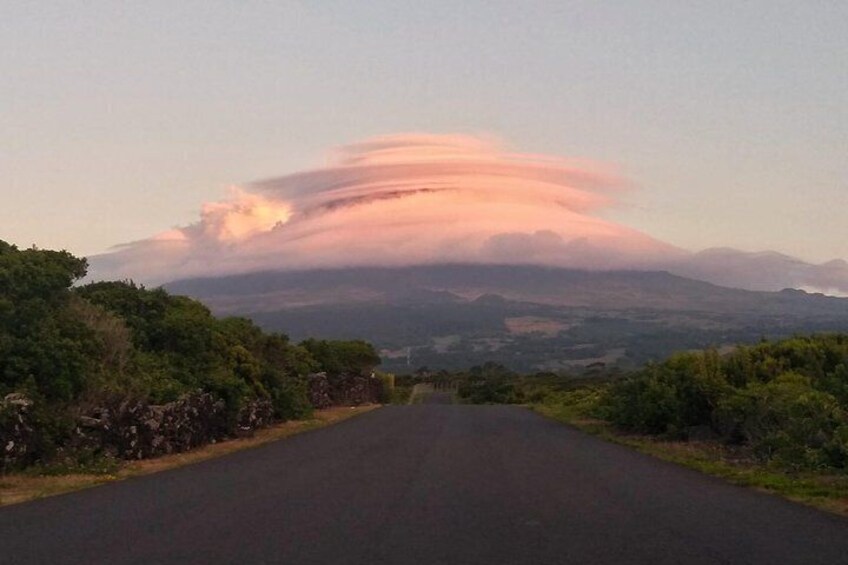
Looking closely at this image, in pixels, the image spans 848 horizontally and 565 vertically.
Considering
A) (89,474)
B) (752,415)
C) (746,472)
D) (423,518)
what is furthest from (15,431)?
(752,415)

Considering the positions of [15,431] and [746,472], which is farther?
[15,431]

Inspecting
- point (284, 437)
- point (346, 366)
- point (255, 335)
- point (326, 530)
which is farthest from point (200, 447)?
point (346, 366)

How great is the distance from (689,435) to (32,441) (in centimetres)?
1826

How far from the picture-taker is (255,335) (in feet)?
139

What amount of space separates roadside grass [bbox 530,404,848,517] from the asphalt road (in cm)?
60

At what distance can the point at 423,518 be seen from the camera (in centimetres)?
1341

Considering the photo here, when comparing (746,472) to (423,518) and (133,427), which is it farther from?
(133,427)

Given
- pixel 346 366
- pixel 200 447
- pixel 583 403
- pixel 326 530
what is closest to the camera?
pixel 326 530

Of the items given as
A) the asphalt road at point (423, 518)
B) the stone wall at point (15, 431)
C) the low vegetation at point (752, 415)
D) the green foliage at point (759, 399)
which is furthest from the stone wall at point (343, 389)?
the asphalt road at point (423, 518)

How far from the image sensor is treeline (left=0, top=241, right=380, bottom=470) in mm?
22000

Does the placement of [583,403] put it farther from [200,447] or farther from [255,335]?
[200,447]

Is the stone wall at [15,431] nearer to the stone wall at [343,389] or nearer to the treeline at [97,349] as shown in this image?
the treeline at [97,349]

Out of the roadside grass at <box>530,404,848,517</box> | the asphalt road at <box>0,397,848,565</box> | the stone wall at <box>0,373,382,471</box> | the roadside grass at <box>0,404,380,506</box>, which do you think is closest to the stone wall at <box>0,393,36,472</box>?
the stone wall at <box>0,373,382,471</box>

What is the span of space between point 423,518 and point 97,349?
14133 millimetres
